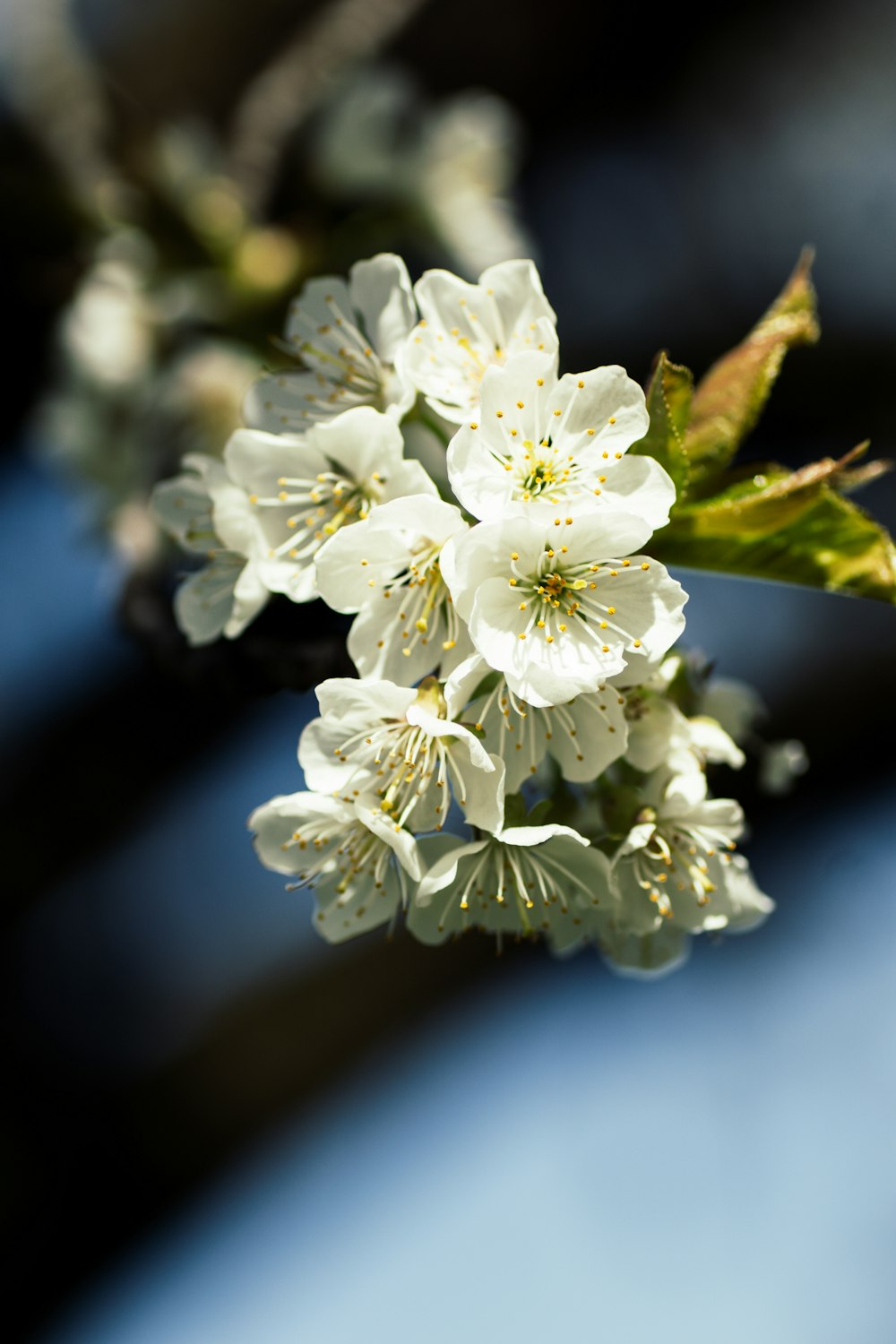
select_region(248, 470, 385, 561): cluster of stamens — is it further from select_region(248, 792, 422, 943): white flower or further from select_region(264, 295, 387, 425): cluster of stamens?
select_region(248, 792, 422, 943): white flower

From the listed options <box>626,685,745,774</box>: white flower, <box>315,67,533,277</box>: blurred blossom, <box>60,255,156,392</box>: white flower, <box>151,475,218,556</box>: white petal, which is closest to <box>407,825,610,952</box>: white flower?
<box>626,685,745,774</box>: white flower

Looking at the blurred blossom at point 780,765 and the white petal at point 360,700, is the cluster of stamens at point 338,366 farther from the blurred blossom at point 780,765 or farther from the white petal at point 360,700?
the blurred blossom at point 780,765

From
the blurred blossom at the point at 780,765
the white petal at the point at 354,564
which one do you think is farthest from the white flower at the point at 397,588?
the blurred blossom at the point at 780,765

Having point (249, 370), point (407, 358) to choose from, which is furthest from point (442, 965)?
point (407, 358)

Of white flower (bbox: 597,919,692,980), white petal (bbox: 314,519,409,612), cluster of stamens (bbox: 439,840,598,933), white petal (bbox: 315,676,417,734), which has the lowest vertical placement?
white flower (bbox: 597,919,692,980)

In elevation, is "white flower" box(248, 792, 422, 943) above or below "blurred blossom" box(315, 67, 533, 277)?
below

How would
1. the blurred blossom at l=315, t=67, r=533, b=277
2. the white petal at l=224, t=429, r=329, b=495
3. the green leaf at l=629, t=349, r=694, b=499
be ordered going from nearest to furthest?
the green leaf at l=629, t=349, r=694, b=499 < the white petal at l=224, t=429, r=329, b=495 < the blurred blossom at l=315, t=67, r=533, b=277
